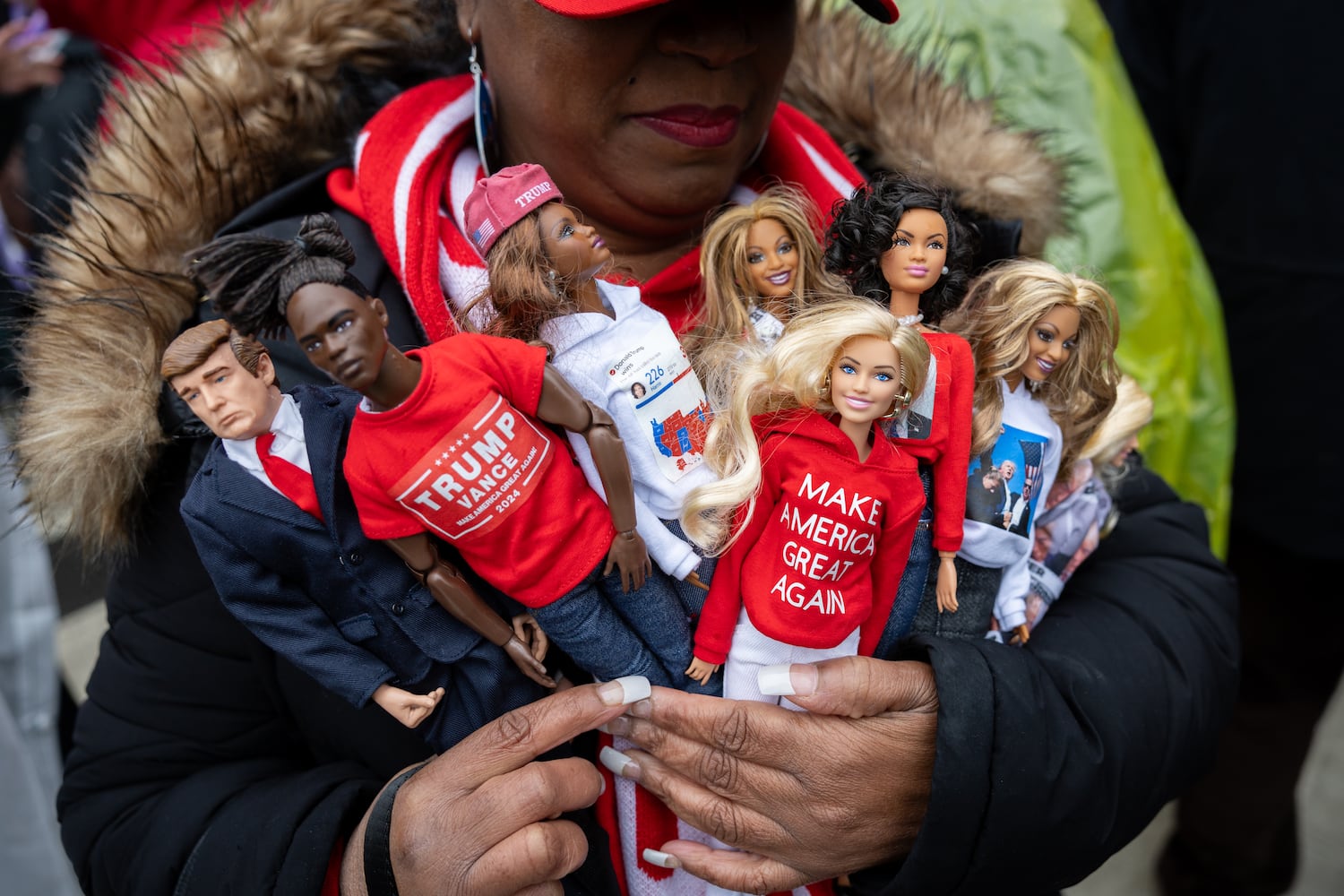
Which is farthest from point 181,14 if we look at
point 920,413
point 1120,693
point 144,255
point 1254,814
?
point 1254,814

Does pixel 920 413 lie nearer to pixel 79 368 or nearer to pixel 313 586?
pixel 313 586

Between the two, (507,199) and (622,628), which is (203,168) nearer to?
(507,199)

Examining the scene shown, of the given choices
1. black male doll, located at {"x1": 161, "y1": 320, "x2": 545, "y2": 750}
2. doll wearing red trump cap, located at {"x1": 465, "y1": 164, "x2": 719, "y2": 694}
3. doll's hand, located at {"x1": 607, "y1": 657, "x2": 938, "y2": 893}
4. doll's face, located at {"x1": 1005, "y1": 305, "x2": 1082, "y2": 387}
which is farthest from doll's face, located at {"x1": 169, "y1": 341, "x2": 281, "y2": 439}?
doll's face, located at {"x1": 1005, "y1": 305, "x2": 1082, "y2": 387}

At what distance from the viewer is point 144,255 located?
1.56 m

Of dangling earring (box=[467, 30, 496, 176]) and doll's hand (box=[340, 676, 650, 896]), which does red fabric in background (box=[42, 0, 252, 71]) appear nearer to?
dangling earring (box=[467, 30, 496, 176])

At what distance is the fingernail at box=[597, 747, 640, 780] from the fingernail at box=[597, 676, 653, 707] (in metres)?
0.14

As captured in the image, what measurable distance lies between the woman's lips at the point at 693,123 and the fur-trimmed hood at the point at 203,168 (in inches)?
21.5

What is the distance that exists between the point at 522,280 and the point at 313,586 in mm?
485

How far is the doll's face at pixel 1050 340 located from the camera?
1258 millimetres

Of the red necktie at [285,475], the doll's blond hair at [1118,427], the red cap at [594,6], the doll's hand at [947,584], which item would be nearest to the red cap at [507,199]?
the red cap at [594,6]

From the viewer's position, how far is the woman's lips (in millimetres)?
1412

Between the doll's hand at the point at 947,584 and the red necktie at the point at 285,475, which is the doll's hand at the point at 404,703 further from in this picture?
the doll's hand at the point at 947,584

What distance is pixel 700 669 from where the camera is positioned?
1.33 m

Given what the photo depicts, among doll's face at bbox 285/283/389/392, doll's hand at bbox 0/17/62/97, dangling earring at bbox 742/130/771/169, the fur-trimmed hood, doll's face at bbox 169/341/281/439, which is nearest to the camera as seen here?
doll's face at bbox 285/283/389/392
